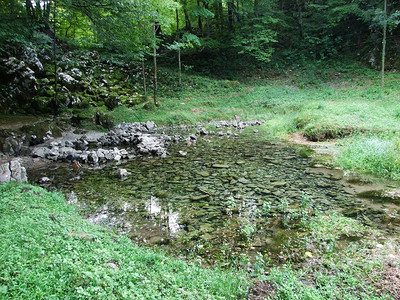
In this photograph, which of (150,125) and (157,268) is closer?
(157,268)

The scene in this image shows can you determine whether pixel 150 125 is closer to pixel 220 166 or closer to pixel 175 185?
pixel 220 166

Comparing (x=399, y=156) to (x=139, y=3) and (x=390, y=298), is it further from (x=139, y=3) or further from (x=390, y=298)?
(x=139, y=3)

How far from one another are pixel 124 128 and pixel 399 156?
13.1 metres

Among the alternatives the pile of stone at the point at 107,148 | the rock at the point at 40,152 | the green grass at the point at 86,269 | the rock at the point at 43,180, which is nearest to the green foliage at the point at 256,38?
the pile of stone at the point at 107,148

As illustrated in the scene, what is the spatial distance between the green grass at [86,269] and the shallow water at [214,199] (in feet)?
2.42

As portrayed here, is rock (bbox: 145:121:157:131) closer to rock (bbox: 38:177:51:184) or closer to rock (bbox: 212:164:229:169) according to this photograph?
rock (bbox: 212:164:229:169)

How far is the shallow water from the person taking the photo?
432 cm

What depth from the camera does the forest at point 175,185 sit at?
9.55 feet

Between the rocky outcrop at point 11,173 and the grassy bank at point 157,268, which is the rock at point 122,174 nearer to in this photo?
the rocky outcrop at point 11,173

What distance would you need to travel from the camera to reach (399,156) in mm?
7027

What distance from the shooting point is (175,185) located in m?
7.01

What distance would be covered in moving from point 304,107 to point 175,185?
1319 centimetres

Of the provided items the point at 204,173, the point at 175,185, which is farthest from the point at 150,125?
the point at 175,185

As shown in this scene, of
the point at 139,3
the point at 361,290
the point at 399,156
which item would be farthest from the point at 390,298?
the point at 139,3
